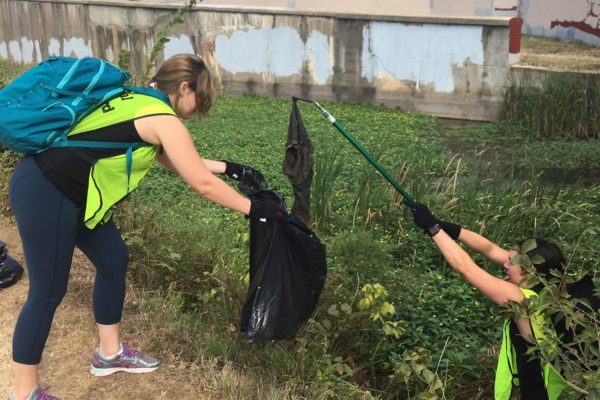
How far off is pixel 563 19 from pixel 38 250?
1605 cm

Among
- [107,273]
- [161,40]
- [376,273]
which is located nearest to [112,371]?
[107,273]

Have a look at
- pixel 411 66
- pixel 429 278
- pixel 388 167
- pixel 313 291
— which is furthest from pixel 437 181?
pixel 411 66

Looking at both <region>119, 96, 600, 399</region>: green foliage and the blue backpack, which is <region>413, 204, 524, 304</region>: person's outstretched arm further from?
the blue backpack

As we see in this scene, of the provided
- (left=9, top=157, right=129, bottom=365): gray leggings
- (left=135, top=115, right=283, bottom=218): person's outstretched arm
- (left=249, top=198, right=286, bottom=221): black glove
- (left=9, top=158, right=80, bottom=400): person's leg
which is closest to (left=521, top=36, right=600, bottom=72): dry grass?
(left=249, top=198, right=286, bottom=221): black glove

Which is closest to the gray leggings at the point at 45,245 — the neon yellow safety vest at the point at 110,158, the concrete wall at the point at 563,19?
the neon yellow safety vest at the point at 110,158

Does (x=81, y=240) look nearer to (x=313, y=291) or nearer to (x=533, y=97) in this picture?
(x=313, y=291)

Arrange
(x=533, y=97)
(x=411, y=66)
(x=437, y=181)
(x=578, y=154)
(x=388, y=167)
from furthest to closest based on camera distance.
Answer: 1. (x=411, y=66)
2. (x=533, y=97)
3. (x=578, y=154)
4. (x=388, y=167)
5. (x=437, y=181)

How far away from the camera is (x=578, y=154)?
809 centimetres

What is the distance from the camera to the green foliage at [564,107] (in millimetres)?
8945

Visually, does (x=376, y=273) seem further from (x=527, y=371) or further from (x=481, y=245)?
(x=527, y=371)

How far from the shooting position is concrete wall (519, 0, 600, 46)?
14.8m

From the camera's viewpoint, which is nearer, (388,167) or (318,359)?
(318,359)

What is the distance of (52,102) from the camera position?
233cm

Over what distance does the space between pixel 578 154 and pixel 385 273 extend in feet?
17.9
